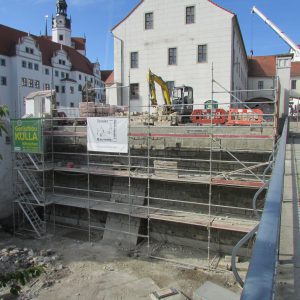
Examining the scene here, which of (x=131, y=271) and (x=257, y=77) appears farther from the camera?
(x=257, y=77)

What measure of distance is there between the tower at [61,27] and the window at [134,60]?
4587 centimetres

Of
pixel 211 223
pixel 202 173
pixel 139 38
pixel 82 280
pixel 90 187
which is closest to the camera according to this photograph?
pixel 82 280

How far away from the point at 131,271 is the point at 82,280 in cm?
158

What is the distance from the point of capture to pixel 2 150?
15797mm

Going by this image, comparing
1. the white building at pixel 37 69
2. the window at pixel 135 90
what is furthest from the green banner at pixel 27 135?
the white building at pixel 37 69

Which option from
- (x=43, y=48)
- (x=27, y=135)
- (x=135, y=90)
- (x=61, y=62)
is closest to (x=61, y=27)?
(x=61, y=62)

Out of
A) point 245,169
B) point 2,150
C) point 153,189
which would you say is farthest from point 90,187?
point 245,169

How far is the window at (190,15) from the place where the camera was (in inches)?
952

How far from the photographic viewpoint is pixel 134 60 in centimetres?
2638

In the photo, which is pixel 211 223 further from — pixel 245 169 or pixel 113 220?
pixel 113 220

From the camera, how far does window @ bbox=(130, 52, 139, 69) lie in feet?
86.1

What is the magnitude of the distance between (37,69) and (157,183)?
35002 mm

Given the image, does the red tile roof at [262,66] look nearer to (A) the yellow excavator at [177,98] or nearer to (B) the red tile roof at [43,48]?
(B) the red tile roof at [43,48]

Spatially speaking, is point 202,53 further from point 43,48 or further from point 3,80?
point 43,48
